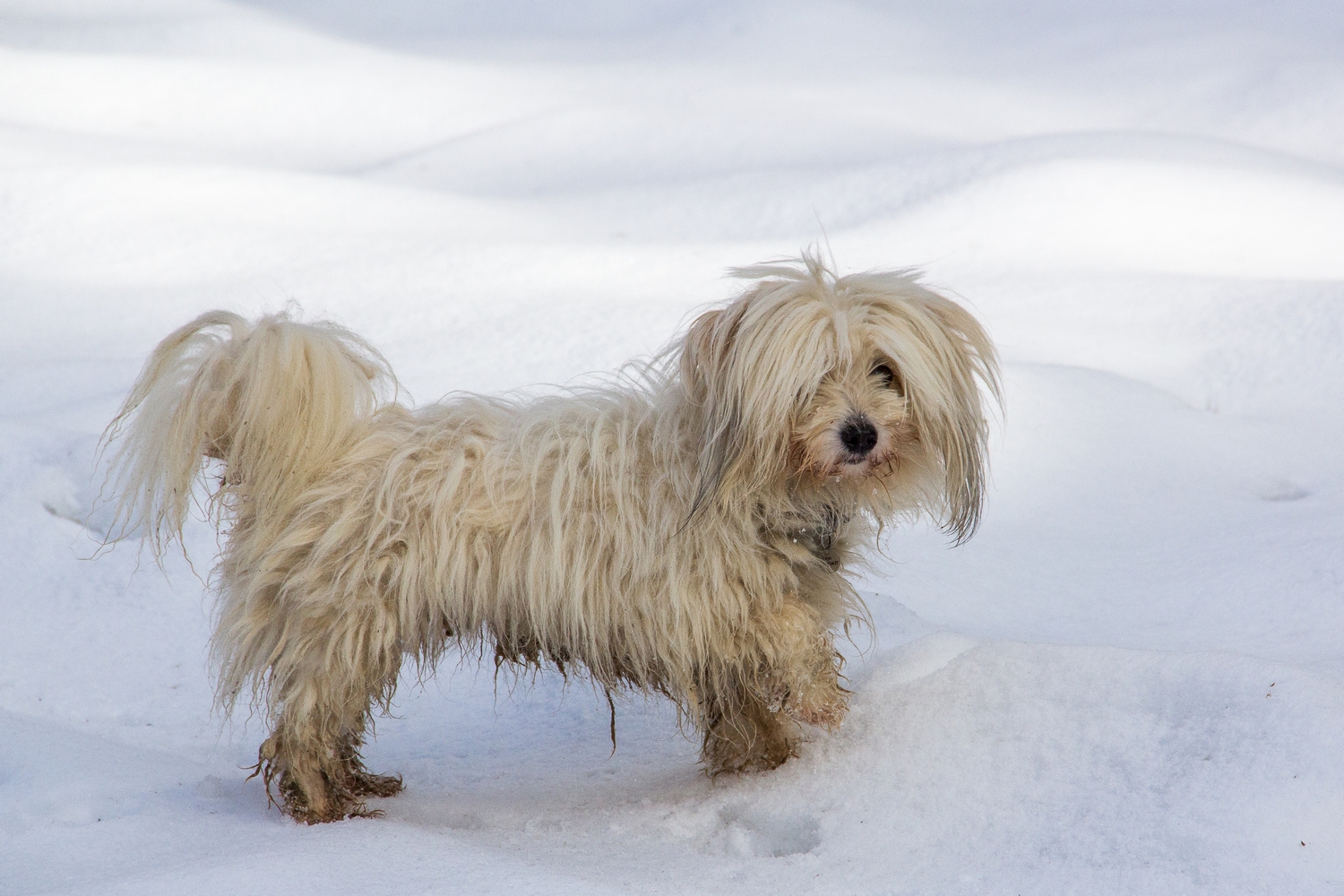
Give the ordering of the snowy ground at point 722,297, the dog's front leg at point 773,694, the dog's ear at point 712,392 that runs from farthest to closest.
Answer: the dog's front leg at point 773,694, the dog's ear at point 712,392, the snowy ground at point 722,297

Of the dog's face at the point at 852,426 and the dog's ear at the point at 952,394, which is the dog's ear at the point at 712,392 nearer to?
the dog's face at the point at 852,426

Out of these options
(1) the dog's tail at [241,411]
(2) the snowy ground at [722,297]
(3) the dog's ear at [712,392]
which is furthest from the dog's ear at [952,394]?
(1) the dog's tail at [241,411]

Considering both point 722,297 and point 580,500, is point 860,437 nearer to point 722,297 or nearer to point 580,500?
point 580,500

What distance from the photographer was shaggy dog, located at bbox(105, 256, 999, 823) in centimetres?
245

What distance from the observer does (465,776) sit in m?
3.09

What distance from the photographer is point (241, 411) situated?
2.54 meters

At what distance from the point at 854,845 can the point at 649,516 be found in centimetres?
77

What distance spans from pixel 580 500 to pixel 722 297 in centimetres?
308

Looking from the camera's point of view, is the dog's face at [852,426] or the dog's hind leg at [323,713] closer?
the dog's face at [852,426]

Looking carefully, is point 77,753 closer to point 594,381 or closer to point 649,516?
point 649,516

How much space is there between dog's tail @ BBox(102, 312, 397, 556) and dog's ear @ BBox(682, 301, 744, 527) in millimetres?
753

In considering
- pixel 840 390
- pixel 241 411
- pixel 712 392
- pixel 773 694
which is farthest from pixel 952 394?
pixel 241 411

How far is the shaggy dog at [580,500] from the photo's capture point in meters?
2.45

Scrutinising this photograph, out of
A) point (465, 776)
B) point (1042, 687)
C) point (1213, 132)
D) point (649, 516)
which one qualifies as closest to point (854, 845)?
point (1042, 687)
